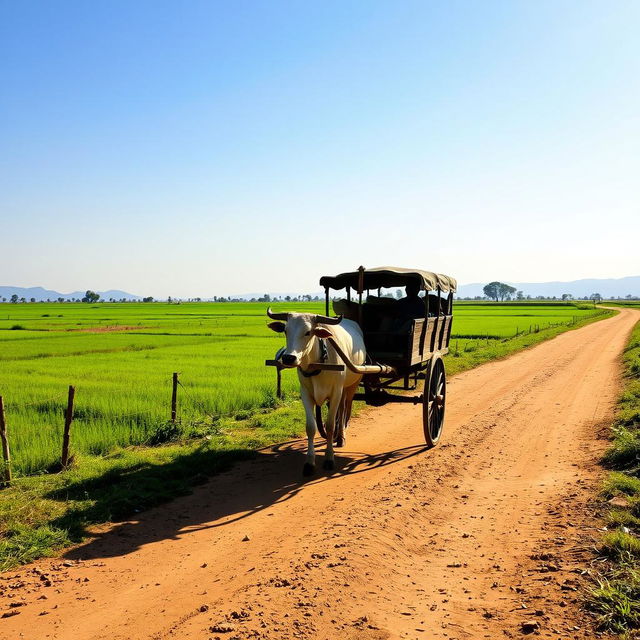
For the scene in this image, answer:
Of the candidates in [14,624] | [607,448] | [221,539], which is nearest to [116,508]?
[221,539]

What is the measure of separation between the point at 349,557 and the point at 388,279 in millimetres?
5220

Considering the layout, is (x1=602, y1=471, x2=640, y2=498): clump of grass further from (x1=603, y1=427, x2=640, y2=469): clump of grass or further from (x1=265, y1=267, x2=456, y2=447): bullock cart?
(x1=265, y1=267, x2=456, y2=447): bullock cart

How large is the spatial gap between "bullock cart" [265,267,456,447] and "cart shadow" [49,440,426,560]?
0.90 m

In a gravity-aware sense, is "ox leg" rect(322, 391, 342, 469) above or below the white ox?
below

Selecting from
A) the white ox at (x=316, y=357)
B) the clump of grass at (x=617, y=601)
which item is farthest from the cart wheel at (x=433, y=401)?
the clump of grass at (x=617, y=601)

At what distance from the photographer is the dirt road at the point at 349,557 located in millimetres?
3803

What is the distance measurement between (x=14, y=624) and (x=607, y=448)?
7.98 m

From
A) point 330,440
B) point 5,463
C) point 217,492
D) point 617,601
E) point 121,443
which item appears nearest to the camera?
Result: point 617,601

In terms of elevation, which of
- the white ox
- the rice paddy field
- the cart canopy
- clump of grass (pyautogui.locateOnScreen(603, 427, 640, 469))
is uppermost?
the cart canopy

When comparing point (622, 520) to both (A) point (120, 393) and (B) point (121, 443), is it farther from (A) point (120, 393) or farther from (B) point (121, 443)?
(A) point (120, 393)

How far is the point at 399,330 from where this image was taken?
9.25 m

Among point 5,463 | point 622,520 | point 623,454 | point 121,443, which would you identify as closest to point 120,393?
point 121,443

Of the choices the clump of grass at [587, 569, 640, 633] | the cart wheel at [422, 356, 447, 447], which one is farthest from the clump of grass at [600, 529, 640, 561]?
the cart wheel at [422, 356, 447, 447]

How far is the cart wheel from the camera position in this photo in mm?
8305
